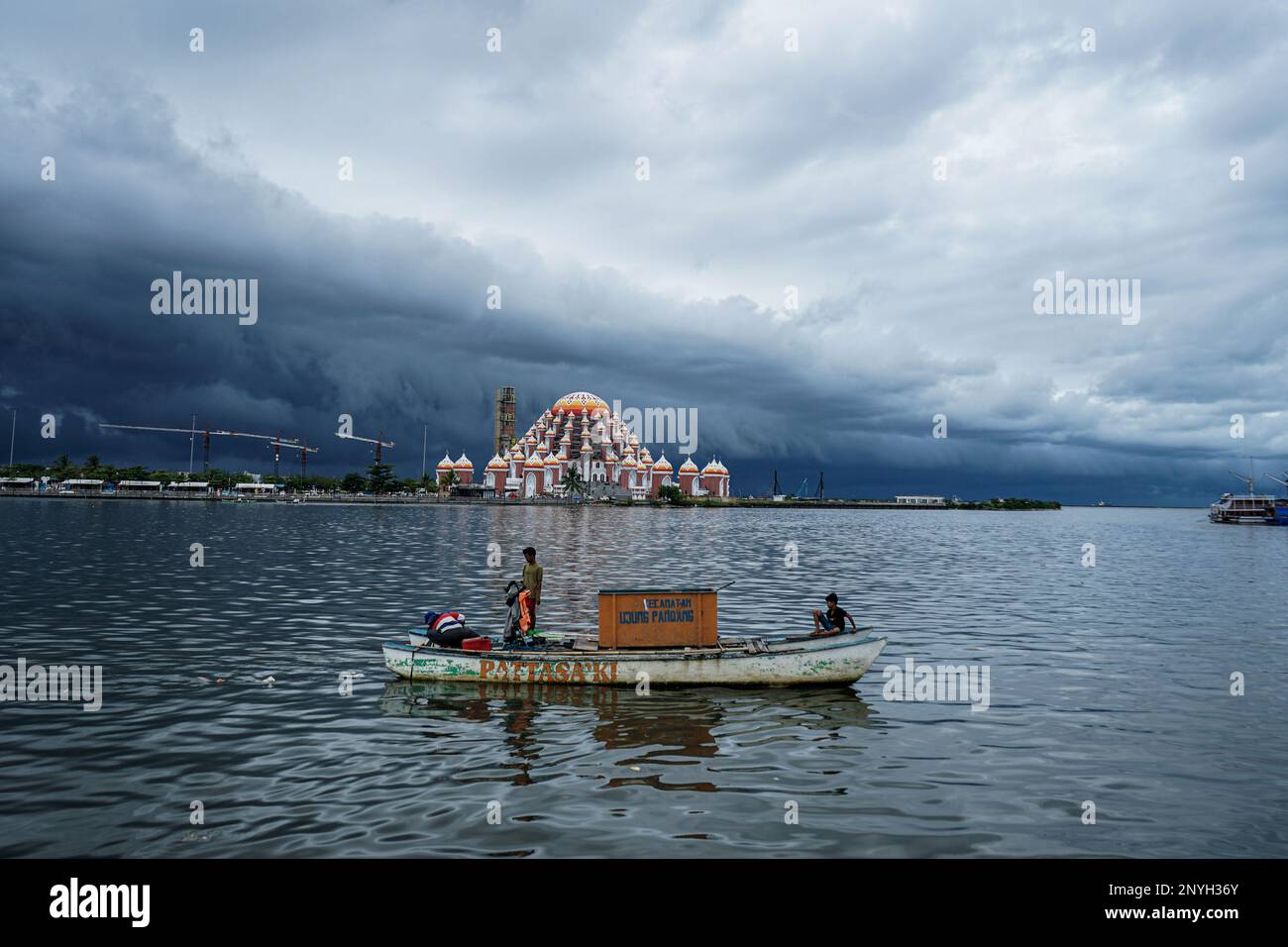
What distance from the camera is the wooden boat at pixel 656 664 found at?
59.7 ft

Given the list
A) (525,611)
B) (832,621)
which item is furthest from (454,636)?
(832,621)

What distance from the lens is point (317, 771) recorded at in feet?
41.5

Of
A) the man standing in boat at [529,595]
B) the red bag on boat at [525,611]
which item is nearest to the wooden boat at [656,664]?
the red bag on boat at [525,611]

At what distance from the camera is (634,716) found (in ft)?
53.9

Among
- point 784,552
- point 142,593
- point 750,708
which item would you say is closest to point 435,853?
point 750,708

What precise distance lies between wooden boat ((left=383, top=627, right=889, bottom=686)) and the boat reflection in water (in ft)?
0.92

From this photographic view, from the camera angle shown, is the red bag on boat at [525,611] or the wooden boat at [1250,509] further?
the wooden boat at [1250,509]

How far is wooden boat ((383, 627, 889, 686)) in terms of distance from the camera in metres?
18.2

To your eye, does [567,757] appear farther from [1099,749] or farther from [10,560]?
[10,560]

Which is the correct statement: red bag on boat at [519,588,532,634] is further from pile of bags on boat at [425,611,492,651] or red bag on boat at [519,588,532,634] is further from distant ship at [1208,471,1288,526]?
distant ship at [1208,471,1288,526]

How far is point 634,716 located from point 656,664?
79.0 inches

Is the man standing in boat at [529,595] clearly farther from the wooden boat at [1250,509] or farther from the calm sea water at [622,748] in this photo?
the wooden boat at [1250,509]

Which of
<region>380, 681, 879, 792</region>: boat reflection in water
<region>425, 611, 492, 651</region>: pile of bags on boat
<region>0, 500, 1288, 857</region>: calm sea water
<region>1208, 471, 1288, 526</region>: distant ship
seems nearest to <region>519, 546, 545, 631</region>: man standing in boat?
<region>425, 611, 492, 651</region>: pile of bags on boat

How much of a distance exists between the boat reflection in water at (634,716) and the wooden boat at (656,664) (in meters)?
0.28
